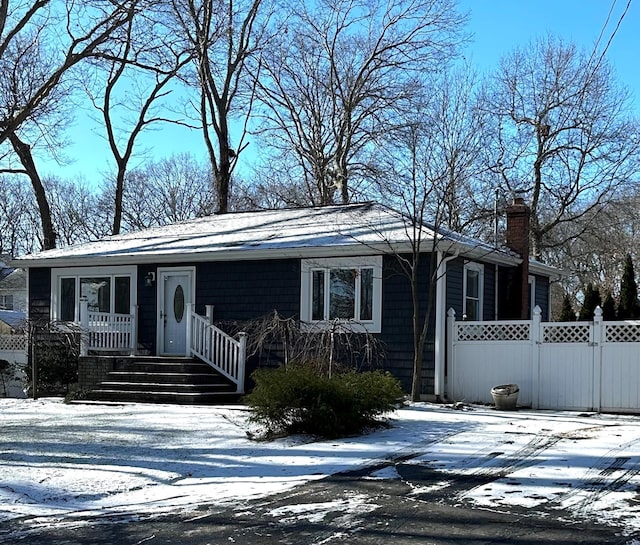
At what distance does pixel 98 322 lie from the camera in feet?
62.3

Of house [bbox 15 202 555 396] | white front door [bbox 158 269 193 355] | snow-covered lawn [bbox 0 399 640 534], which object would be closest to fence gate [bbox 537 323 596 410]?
snow-covered lawn [bbox 0 399 640 534]

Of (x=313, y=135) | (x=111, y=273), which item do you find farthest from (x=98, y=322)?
(x=313, y=135)

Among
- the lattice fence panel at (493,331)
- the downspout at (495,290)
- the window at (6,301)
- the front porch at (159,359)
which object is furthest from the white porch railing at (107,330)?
the window at (6,301)

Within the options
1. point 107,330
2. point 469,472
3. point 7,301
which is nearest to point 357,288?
point 107,330

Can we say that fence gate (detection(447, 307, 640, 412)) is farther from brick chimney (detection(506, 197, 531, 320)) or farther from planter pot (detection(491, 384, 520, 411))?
brick chimney (detection(506, 197, 531, 320))

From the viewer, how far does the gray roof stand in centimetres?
1655

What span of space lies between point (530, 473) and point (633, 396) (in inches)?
253

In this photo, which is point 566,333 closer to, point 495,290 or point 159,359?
point 495,290

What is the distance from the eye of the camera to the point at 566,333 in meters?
14.8

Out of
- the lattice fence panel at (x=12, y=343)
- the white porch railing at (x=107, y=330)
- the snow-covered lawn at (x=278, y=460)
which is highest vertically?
the white porch railing at (x=107, y=330)

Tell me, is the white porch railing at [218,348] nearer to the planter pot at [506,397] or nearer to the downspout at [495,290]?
the planter pot at [506,397]

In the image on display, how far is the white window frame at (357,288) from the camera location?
53.9 feet

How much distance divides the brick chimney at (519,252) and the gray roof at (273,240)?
52 cm

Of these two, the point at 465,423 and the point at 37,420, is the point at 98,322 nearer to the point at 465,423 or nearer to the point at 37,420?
the point at 37,420
